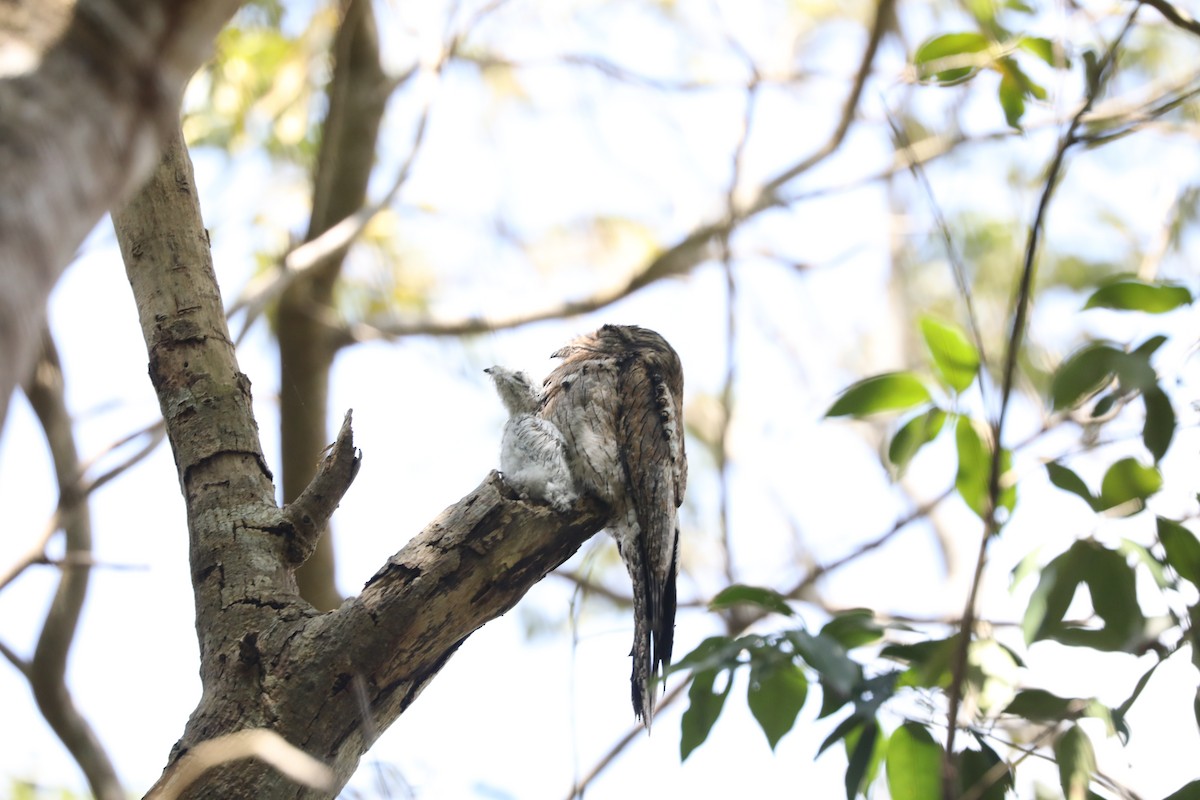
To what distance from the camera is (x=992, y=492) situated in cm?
112

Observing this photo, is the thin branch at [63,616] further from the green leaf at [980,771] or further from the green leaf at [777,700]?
the green leaf at [980,771]

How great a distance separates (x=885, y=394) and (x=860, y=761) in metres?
0.69

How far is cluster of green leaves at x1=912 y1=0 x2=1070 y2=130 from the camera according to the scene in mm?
1970

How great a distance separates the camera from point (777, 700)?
1715 millimetres

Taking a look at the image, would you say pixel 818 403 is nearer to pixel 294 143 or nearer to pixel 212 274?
pixel 294 143

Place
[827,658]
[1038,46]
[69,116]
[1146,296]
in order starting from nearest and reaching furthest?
1. [69,116]
2. [827,658]
3. [1146,296]
4. [1038,46]

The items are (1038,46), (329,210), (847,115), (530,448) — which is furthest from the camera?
(847,115)

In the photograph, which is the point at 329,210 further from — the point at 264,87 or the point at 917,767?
the point at 917,767

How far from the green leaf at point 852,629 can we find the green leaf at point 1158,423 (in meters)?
0.55

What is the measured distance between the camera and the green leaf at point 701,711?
66.2 inches

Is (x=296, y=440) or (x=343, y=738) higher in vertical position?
(x=296, y=440)

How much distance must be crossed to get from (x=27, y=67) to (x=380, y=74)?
451 cm

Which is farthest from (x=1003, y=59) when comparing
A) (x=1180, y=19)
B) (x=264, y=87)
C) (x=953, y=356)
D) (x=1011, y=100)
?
(x=264, y=87)

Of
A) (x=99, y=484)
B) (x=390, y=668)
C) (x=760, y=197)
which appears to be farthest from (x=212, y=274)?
(x=760, y=197)
